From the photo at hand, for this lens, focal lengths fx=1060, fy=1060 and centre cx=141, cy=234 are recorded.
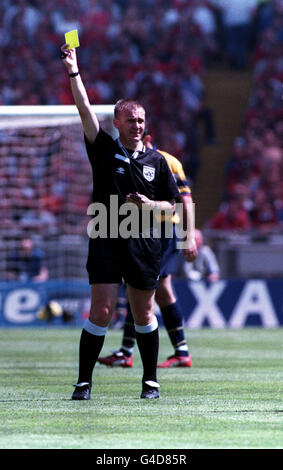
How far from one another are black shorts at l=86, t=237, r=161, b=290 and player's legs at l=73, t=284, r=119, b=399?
7 cm

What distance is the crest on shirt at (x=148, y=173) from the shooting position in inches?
287

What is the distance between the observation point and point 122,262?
718 cm

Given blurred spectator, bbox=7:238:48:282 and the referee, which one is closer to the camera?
the referee

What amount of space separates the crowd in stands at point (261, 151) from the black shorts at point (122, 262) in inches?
412

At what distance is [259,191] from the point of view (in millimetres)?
19922

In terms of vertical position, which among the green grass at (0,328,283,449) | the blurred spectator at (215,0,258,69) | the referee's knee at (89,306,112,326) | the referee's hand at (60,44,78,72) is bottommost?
the green grass at (0,328,283,449)

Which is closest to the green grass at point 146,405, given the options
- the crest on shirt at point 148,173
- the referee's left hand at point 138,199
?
the referee's left hand at point 138,199

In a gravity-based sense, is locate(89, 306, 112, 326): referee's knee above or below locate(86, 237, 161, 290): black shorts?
below

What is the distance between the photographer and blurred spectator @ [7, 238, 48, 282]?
1792cm

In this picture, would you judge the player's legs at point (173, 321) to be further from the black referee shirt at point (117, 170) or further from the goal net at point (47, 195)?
the goal net at point (47, 195)

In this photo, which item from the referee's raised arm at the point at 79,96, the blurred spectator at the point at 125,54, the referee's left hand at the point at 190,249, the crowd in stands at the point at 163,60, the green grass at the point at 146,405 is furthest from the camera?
the blurred spectator at the point at 125,54

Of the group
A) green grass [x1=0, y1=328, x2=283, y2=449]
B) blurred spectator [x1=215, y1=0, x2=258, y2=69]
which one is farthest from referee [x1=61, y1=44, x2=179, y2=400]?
blurred spectator [x1=215, y1=0, x2=258, y2=69]

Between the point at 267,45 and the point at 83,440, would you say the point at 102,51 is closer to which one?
the point at 267,45

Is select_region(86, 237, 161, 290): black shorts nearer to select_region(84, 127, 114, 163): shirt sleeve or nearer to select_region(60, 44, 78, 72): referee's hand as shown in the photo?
select_region(84, 127, 114, 163): shirt sleeve
